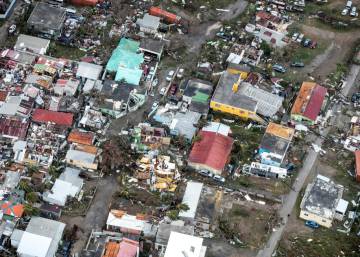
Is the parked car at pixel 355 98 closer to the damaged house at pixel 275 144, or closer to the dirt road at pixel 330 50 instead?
the dirt road at pixel 330 50

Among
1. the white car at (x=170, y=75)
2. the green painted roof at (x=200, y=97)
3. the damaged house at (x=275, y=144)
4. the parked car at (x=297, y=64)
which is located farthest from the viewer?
the parked car at (x=297, y=64)

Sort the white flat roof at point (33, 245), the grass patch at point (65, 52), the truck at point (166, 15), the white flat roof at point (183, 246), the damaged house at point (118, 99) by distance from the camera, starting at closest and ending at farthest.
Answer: the white flat roof at point (183, 246), the white flat roof at point (33, 245), the damaged house at point (118, 99), the grass patch at point (65, 52), the truck at point (166, 15)

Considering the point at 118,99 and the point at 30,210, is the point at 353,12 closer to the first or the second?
the point at 118,99

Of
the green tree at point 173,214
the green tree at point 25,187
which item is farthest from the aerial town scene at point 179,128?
the green tree at point 173,214

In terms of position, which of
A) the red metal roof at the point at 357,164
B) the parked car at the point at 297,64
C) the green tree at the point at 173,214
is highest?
the parked car at the point at 297,64

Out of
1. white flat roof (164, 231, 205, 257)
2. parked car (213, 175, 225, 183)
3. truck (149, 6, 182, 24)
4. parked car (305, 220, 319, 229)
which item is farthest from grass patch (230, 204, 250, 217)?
truck (149, 6, 182, 24)

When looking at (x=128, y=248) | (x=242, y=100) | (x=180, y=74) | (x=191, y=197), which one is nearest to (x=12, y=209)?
(x=128, y=248)

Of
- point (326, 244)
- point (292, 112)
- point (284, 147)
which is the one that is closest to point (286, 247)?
point (326, 244)

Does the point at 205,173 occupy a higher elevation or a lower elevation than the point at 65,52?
lower
